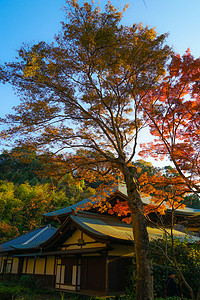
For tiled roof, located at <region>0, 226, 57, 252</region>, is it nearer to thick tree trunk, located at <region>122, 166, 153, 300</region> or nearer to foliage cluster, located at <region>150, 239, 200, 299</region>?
foliage cluster, located at <region>150, 239, 200, 299</region>

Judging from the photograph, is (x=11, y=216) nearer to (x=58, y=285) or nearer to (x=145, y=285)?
(x=58, y=285)

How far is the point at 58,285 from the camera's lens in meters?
12.7

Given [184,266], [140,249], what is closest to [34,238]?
[184,266]

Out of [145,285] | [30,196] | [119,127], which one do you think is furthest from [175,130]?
[30,196]

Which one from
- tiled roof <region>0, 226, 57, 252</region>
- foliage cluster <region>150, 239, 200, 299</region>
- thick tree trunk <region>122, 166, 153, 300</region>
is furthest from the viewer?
tiled roof <region>0, 226, 57, 252</region>

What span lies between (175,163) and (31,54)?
655 centimetres

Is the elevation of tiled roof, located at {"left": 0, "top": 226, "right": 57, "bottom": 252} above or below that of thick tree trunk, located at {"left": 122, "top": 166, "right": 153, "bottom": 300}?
below

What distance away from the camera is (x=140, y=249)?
6.41 metres

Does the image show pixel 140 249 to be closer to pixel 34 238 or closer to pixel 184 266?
pixel 184 266

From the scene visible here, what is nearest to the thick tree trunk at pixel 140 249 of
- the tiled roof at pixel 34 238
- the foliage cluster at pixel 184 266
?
the foliage cluster at pixel 184 266

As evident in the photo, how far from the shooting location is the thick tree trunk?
595 cm

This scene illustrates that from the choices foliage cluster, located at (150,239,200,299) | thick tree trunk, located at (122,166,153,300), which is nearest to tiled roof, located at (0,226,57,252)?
foliage cluster, located at (150,239,200,299)

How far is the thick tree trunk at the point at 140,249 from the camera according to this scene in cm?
595

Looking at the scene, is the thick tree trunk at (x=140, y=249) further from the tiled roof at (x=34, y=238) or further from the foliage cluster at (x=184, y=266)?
the tiled roof at (x=34, y=238)
